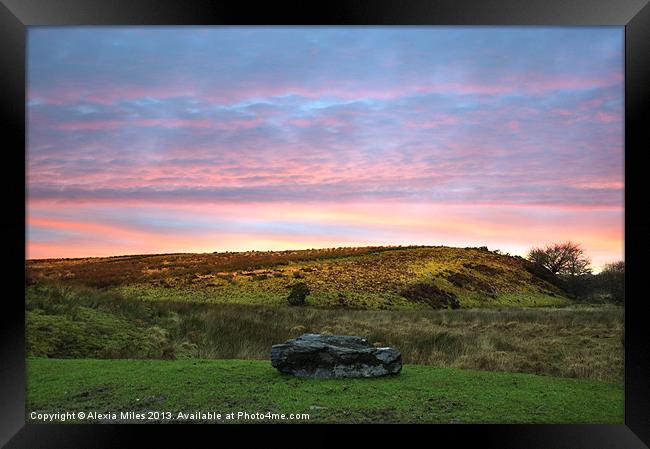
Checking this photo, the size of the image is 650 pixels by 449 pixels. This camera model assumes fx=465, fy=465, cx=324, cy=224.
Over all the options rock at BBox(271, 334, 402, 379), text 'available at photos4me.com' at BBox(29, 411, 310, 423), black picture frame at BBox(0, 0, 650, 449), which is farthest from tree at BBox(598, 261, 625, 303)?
text 'available at photos4me.com' at BBox(29, 411, 310, 423)

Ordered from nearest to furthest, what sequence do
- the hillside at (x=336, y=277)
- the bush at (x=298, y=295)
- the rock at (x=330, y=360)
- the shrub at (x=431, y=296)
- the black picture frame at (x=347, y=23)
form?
1. the black picture frame at (x=347, y=23)
2. the rock at (x=330, y=360)
3. the bush at (x=298, y=295)
4. the hillside at (x=336, y=277)
5. the shrub at (x=431, y=296)

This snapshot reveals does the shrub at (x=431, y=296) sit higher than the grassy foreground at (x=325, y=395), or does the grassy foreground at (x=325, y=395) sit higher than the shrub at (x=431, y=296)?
the grassy foreground at (x=325, y=395)

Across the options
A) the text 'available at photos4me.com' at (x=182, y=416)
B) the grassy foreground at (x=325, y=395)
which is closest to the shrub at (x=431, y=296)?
the grassy foreground at (x=325, y=395)

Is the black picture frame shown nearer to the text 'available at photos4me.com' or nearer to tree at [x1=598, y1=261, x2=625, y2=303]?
the text 'available at photos4me.com'

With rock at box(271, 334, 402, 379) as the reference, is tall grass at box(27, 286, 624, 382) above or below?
below

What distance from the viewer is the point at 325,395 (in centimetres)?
718

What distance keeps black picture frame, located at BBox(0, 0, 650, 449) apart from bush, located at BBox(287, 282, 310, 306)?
17009 mm

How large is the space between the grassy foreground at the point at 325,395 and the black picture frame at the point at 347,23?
229 millimetres

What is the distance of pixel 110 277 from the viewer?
26062mm

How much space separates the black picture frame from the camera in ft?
22.2

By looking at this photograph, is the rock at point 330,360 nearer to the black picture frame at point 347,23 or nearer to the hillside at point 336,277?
the black picture frame at point 347,23

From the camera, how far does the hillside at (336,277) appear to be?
25.4 meters
